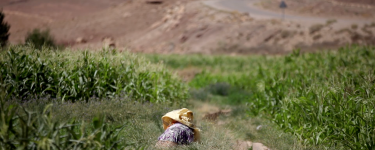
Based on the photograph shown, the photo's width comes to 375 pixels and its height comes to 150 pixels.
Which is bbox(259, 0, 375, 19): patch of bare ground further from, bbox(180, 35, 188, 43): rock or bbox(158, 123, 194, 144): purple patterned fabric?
bbox(158, 123, 194, 144): purple patterned fabric

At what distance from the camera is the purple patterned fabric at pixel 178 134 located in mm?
4898

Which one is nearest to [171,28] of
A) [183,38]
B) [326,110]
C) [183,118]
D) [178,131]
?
[183,38]

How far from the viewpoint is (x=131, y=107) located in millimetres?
6586

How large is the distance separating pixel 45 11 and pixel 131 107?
989 inches

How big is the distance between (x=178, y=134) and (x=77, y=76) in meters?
3.08

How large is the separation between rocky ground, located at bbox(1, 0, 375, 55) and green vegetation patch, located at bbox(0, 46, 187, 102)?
482 inches

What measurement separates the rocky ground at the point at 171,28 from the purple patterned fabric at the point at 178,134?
1561cm

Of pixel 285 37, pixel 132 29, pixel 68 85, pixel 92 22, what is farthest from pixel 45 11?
pixel 68 85

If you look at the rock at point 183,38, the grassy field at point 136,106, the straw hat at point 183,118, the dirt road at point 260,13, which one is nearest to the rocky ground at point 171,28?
the rock at point 183,38

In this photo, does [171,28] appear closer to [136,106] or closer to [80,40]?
[80,40]

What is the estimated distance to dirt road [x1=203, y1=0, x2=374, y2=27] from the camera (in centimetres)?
2570

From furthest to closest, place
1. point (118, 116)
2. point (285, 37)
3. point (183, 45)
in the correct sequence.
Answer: point (183, 45)
point (285, 37)
point (118, 116)

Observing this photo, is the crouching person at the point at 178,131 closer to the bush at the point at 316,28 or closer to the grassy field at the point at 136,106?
the grassy field at the point at 136,106

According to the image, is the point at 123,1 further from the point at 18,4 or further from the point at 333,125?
the point at 333,125
